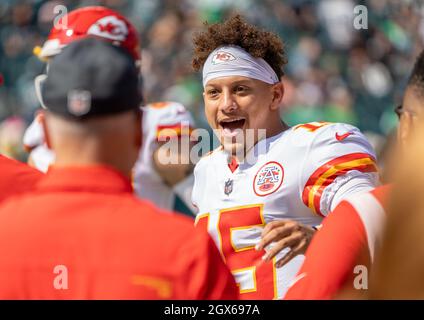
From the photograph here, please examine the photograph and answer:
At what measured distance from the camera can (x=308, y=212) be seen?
4.25 metres

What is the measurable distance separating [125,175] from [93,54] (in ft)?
1.06

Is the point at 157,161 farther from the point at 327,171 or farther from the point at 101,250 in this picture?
the point at 101,250

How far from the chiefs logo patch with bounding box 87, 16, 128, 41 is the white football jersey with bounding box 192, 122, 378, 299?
87cm

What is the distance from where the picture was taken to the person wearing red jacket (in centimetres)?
225

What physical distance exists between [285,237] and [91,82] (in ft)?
3.78

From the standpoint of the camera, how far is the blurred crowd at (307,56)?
10273 mm

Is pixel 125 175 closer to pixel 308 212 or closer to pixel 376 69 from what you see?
pixel 308 212

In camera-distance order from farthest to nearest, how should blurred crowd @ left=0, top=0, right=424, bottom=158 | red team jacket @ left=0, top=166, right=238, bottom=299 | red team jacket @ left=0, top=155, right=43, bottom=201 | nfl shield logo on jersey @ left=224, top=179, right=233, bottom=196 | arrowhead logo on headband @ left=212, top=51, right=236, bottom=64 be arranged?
blurred crowd @ left=0, top=0, right=424, bottom=158 → arrowhead logo on headband @ left=212, top=51, right=236, bottom=64 → nfl shield logo on jersey @ left=224, top=179, right=233, bottom=196 → red team jacket @ left=0, top=155, right=43, bottom=201 → red team jacket @ left=0, top=166, right=238, bottom=299

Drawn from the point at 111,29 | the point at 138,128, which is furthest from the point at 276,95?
the point at 138,128

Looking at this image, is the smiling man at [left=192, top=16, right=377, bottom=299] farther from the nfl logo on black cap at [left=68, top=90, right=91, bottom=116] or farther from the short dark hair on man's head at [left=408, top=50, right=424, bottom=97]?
the nfl logo on black cap at [left=68, top=90, right=91, bottom=116]

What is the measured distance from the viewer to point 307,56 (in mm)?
10820

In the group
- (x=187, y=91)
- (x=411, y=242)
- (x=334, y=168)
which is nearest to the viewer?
(x=411, y=242)

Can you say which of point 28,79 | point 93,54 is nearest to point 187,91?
point 28,79

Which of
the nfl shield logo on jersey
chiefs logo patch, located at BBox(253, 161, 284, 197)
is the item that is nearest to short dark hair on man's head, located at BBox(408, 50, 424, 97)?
chiefs logo patch, located at BBox(253, 161, 284, 197)
